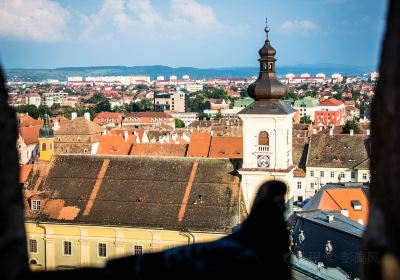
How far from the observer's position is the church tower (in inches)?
1182

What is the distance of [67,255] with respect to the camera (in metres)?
30.2

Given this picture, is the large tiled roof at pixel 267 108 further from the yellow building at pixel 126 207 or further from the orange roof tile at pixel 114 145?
the orange roof tile at pixel 114 145

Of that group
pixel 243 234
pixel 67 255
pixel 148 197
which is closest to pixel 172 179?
pixel 148 197

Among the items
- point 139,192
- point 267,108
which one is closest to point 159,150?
point 139,192

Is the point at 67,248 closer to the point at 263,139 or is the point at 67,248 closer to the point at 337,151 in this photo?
the point at 263,139

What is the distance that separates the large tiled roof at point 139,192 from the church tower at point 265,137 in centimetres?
89

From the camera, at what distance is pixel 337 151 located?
188 ft

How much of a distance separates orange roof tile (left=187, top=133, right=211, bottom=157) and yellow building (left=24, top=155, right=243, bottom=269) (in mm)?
21138

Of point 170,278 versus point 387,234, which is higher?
point 387,234

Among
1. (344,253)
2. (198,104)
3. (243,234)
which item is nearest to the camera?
(243,234)

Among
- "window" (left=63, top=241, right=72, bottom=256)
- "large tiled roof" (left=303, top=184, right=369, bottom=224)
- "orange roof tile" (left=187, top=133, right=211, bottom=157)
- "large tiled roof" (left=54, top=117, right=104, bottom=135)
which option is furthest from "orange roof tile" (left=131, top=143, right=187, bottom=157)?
"window" (left=63, top=241, right=72, bottom=256)

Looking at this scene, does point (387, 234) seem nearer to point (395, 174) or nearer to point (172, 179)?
point (395, 174)

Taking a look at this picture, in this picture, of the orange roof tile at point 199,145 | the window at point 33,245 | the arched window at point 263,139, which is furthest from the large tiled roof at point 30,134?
the arched window at point 263,139

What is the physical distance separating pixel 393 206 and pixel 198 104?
196m
